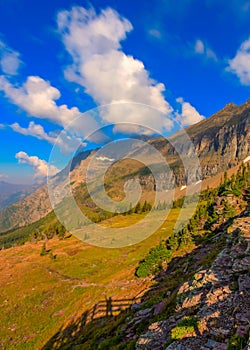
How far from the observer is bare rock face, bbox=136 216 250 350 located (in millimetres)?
12617

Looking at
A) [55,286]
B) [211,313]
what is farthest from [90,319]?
[55,286]

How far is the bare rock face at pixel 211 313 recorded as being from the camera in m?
12.6

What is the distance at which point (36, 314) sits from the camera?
47.7 metres

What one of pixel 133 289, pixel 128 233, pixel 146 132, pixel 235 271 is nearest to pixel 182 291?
pixel 235 271

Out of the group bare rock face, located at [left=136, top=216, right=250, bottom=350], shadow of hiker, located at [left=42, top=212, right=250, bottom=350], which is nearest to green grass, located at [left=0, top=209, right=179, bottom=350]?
shadow of hiker, located at [left=42, top=212, right=250, bottom=350]

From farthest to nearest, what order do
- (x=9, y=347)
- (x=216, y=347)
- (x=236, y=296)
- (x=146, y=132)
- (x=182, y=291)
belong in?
(x=9, y=347) → (x=146, y=132) → (x=182, y=291) → (x=236, y=296) → (x=216, y=347)

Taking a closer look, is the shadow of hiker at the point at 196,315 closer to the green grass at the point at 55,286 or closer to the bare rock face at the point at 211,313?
the bare rock face at the point at 211,313

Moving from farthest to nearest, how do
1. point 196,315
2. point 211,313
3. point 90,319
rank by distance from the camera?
point 90,319 < point 196,315 < point 211,313

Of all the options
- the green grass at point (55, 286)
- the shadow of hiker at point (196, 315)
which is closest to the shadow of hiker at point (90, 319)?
the shadow of hiker at point (196, 315)

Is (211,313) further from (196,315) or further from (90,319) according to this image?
Result: (90,319)

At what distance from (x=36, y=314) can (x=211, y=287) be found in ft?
142

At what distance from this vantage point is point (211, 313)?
14469mm

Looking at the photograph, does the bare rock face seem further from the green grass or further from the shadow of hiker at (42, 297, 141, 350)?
the green grass

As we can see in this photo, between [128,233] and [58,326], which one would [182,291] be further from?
[128,233]
